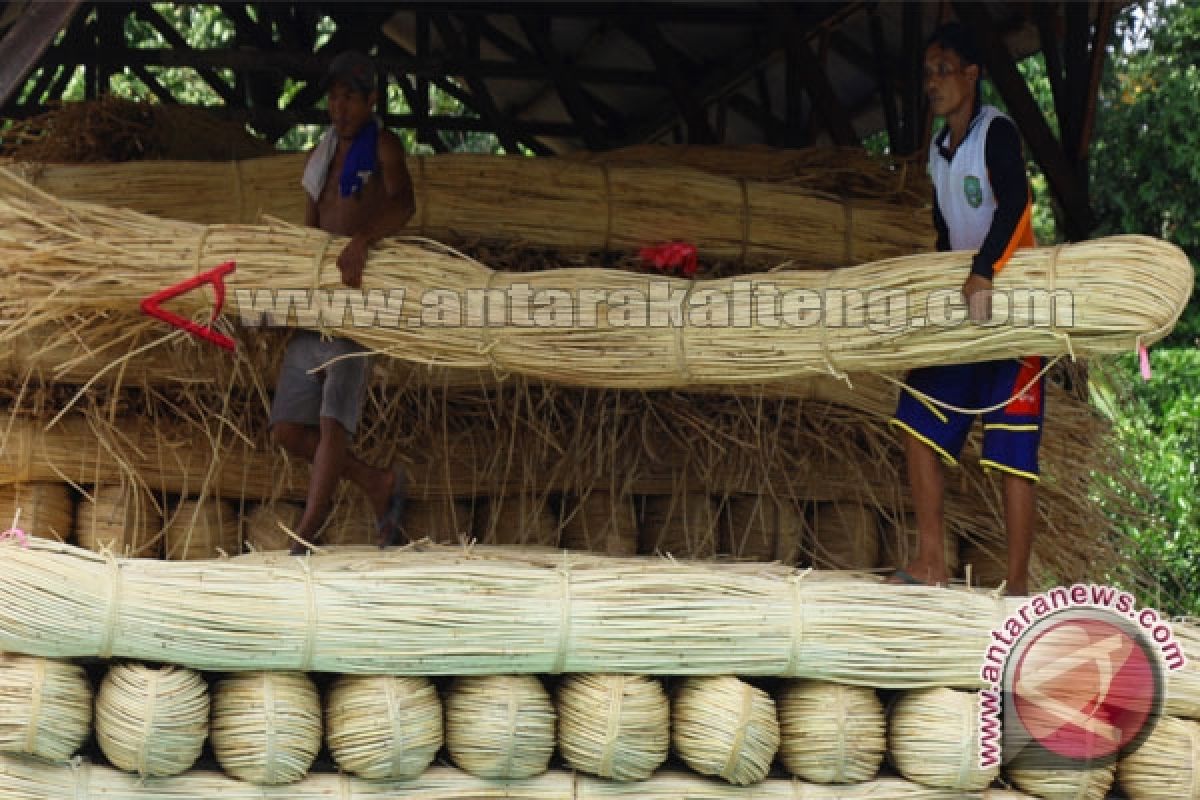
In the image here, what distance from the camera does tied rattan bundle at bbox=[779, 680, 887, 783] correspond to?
3639 mm

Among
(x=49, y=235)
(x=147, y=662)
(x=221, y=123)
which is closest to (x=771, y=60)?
(x=221, y=123)

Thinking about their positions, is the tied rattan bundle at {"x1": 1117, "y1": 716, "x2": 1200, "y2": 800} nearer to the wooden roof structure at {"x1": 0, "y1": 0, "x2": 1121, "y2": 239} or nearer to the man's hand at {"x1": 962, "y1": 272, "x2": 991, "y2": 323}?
the man's hand at {"x1": 962, "y1": 272, "x2": 991, "y2": 323}

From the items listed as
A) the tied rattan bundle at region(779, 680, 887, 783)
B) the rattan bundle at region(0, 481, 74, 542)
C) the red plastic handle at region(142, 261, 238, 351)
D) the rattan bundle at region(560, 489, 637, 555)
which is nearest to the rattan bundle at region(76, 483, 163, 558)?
the rattan bundle at region(0, 481, 74, 542)

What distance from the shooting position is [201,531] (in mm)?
4852

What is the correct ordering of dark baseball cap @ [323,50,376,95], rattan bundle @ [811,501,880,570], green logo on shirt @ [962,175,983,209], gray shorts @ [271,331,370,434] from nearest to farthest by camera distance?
green logo on shirt @ [962,175,983,209] → gray shorts @ [271,331,370,434] → dark baseball cap @ [323,50,376,95] → rattan bundle @ [811,501,880,570]

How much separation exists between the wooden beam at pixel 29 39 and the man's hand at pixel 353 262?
0.84 m

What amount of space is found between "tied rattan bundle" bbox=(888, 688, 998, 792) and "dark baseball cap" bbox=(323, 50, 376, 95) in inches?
83.9

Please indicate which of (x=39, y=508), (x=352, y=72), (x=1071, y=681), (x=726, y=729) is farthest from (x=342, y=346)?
(x=1071, y=681)

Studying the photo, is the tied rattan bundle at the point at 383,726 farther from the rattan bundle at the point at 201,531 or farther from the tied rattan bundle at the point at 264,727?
the rattan bundle at the point at 201,531

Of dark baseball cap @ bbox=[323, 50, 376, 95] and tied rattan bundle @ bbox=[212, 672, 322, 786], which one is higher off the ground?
dark baseball cap @ bbox=[323, 50, 376, 95]

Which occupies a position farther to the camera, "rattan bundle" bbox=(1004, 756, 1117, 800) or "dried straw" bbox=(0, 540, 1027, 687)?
"rattan bundle" bbox=(1004, 756, 1117, 800)

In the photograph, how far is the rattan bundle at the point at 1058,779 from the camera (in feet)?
12.2

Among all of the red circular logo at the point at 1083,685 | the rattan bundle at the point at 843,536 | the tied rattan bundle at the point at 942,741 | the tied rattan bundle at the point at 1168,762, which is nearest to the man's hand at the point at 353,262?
the tied rattan bundle at the point at 942,741

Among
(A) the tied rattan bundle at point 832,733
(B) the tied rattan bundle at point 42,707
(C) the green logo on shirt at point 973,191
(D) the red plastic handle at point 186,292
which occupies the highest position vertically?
(C) the green logo on shirt at point 973,191
